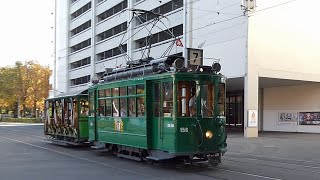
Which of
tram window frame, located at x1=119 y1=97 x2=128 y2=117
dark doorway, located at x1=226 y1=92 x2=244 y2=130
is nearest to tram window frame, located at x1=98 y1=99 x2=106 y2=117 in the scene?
tram window frame, located at x1=119 y1=97 x2=128 y2=117

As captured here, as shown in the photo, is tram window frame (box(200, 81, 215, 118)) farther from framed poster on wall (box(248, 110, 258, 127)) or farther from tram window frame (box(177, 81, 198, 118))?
framed poster on wall (box(248, 110, 258, 127))

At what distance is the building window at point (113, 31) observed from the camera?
51938 mm

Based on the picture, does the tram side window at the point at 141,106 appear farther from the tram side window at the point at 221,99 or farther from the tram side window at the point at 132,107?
the tram side window at the point at 221,99

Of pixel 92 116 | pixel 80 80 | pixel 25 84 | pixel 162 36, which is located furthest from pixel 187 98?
pixel 25 84

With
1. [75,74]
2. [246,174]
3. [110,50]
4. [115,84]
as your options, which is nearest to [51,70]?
[75,74]

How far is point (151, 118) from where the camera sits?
13.8m

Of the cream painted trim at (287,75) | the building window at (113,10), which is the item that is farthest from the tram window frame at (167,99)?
the building window at (113,10)

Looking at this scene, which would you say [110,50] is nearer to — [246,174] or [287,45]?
[287,45]

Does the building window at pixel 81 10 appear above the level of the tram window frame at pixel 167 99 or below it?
above

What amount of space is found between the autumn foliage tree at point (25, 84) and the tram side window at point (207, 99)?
2758 inches

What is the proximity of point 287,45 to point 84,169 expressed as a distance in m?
23.2

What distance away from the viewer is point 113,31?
54969 mm

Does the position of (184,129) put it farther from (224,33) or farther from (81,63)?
(81,63)

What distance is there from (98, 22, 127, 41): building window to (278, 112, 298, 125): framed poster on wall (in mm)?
21679
